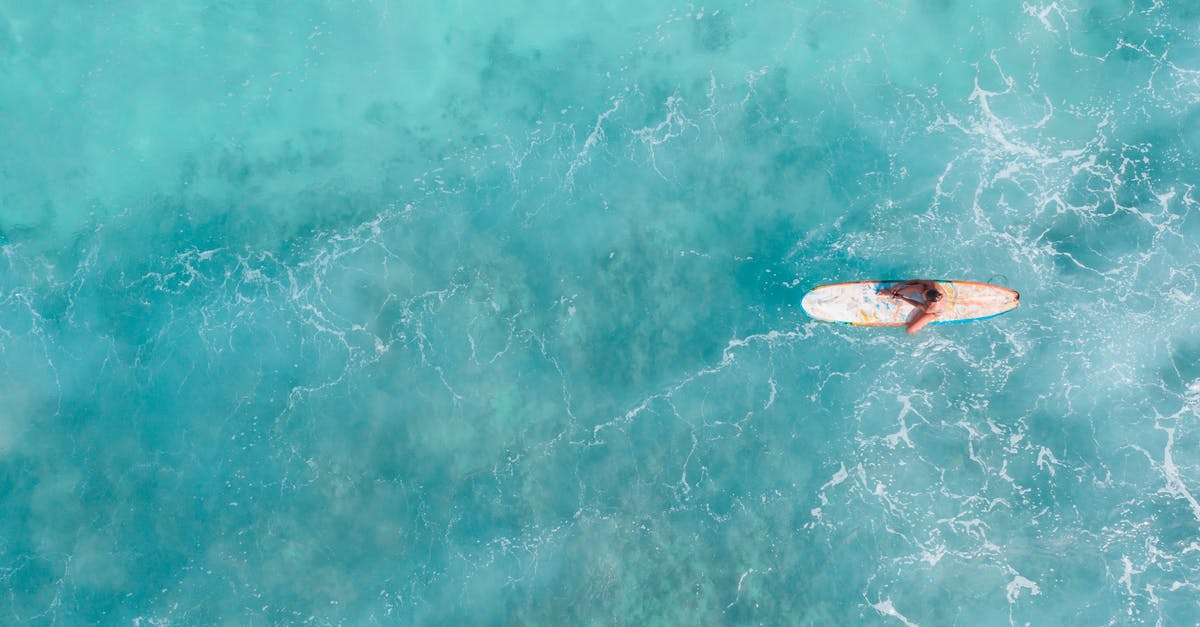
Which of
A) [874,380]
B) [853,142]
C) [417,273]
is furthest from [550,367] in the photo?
[853,142]

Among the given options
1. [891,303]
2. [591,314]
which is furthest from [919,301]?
[591,314]

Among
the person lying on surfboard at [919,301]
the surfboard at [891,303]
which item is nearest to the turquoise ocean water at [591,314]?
the surfboard at [891,303]

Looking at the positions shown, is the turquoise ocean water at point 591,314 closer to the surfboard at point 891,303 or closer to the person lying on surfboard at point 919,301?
the surfboard at point 891,303

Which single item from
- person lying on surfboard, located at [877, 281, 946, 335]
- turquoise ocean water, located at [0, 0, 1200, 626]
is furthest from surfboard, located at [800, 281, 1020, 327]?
turquoise ocean water, located at [0, 0, 1200, 626]

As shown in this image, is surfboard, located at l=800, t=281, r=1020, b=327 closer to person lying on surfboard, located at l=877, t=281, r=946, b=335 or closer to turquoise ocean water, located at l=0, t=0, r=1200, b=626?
person lying on surfboard, located at l=877, t=281, r=946, b=335

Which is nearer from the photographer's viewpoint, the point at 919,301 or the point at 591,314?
the point at 919,301

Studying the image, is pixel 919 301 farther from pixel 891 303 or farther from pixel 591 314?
pixel 591 314
